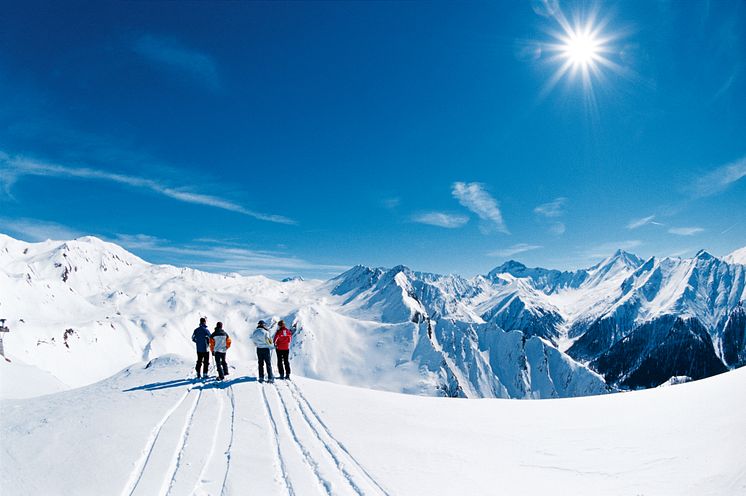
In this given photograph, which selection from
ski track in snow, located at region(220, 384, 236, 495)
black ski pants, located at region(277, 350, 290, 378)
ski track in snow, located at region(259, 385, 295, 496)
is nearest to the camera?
ski track in snow, located at region(259, 385, 295, 496)

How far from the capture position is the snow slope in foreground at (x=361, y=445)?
6.65m

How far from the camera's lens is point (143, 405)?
1087cm

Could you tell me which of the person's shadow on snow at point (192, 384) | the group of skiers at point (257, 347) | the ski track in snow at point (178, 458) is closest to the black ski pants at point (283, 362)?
the group of skiers at point (257, 347)

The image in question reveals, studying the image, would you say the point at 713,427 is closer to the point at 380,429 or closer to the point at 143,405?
the point at 380,429

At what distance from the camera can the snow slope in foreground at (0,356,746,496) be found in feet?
21.8

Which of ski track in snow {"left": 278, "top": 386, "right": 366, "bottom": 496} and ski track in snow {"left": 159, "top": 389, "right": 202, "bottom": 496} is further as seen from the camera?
ski track in snow {"left": 278, "top": 386, "right": 366, "bottom": 496}

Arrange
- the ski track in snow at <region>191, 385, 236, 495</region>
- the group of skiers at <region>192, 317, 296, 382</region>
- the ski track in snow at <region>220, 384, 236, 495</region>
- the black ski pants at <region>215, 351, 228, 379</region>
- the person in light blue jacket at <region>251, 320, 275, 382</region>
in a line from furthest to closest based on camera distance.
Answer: the group of skiers at <region>192, 317, 296, 382</region>
the person in light blue jacket at <region>251, 320, 275, 382</region>
the black ski pants at <region>215, 351, 228, 379</region>
the ski track in snow at <region>220, 384, 236, 495</region>
the ski track in snow at <region>191, 385, 236, 495</region>

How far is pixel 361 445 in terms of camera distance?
8.48 m

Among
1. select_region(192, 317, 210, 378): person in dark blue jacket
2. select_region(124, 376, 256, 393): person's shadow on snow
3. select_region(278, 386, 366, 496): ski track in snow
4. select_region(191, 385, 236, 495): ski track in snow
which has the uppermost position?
select_region(192, 317, 210, 378): person in dark blue jacket

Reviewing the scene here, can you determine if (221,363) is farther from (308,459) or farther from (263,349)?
(308,459)

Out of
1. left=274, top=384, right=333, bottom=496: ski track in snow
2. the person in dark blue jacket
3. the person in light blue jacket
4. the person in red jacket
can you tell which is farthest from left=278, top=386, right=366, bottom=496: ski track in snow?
the person in dark blue jacket

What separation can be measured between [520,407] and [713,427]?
5.76 metres

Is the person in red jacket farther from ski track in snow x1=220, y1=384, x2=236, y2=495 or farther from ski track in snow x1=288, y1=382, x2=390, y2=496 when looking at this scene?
ski track in snow x1=288, y1=382, x2=390, y2=496

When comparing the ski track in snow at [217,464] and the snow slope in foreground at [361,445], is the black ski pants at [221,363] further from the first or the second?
the ski track in snow at [217,464]
